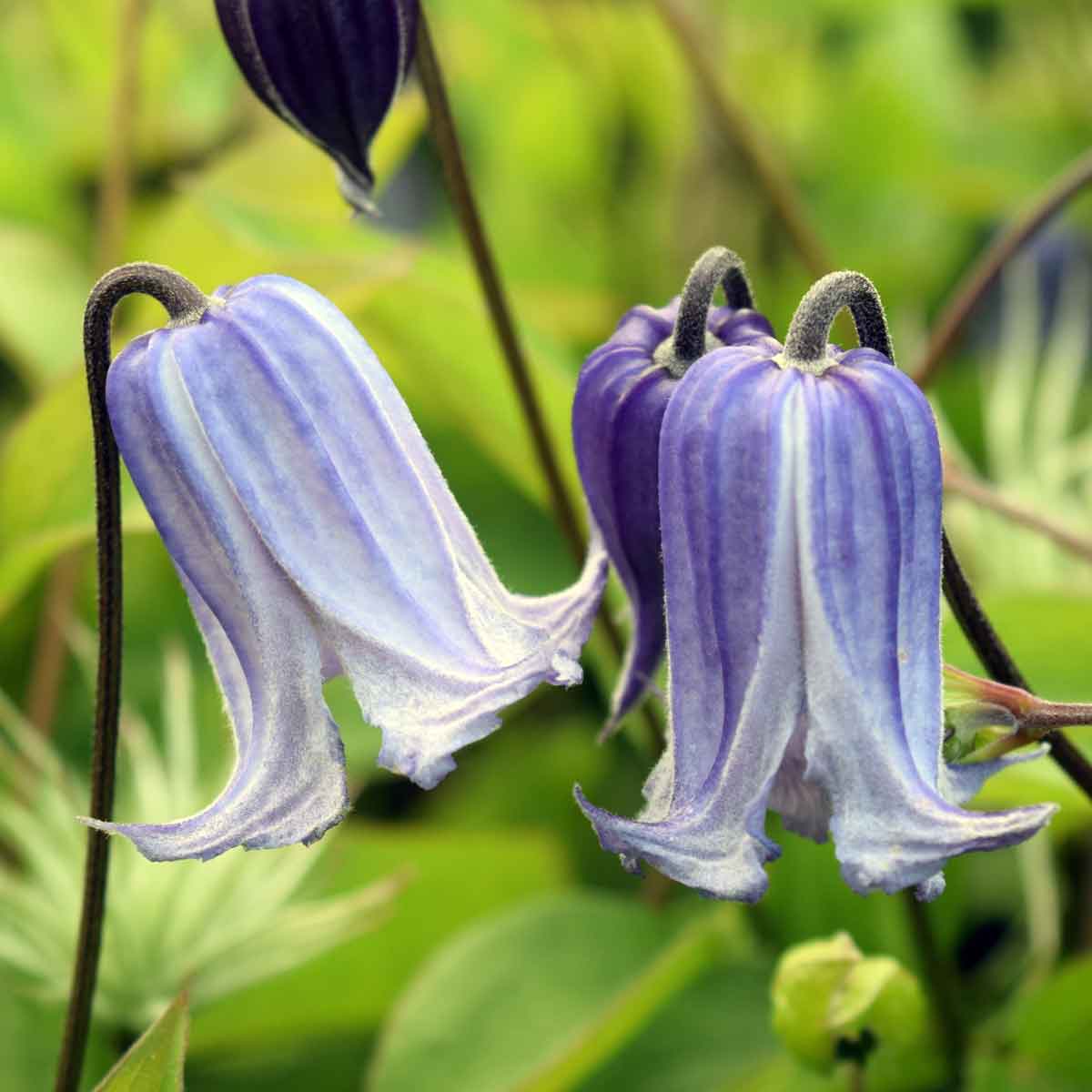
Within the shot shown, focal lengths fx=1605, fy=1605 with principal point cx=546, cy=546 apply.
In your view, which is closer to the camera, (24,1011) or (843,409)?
(843,409)

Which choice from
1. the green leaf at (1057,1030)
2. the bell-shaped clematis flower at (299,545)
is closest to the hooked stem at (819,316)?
the bell-shaped clematis flower at (299,545)

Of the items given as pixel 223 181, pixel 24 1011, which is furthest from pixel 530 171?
pixel 24 1011

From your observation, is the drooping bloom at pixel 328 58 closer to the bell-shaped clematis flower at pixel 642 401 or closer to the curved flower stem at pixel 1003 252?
the bell-shaped clematis flower at pixel 642 401

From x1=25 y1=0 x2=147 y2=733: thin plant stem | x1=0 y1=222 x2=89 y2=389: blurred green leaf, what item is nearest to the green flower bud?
x1=25 y1=0 x2=147 y2=733: thin plant stem

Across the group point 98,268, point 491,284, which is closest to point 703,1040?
point 491,284

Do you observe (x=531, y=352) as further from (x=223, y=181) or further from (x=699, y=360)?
(x=699, y=360)

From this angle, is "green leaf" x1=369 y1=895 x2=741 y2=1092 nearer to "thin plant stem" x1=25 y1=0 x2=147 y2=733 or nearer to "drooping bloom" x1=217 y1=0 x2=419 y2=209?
"thin plant stem" x1=25 y1=0 x2=147 y2=733
